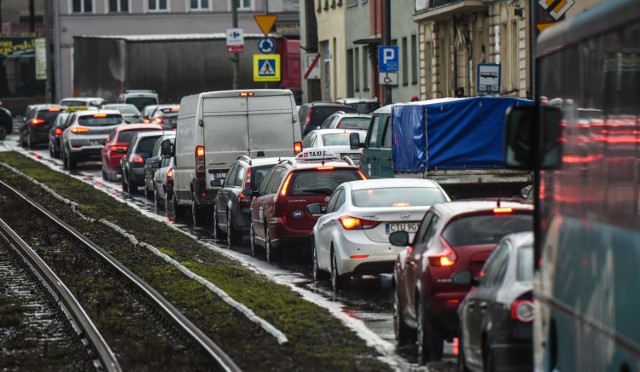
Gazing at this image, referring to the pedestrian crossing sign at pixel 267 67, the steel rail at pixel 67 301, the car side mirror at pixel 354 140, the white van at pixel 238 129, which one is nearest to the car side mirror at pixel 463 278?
the steel rail at pixel 67 301

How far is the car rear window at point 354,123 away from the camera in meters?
42.1

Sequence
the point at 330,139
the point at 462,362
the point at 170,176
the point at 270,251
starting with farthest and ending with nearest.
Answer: the point at 330,139 < the point at 170,176 < the point at 270,251 < the point at 462,362

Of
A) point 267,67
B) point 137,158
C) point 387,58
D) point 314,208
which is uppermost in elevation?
point 387,58

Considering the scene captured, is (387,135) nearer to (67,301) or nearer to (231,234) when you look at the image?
(231,234)

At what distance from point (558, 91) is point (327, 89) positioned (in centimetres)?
6733

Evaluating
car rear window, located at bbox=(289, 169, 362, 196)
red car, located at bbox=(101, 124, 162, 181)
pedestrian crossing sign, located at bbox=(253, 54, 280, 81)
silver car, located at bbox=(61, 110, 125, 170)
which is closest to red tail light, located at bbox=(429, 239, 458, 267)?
car rear window, located at bbox=(289, 169, 362, 196)

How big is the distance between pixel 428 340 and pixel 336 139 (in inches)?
953

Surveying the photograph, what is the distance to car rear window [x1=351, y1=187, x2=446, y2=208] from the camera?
20.2m

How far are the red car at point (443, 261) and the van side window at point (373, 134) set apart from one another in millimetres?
16934

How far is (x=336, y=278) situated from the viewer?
817 inches

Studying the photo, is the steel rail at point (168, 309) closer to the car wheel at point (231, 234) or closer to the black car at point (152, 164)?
the car wheel at point (231, 234)

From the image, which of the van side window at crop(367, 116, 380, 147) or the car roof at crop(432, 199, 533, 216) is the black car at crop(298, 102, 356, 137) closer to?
the van side window at crop(367, 116, 380, 147)

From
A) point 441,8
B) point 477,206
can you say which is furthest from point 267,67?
point 477,206

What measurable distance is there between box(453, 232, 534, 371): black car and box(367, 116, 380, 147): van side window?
65.1 ft
